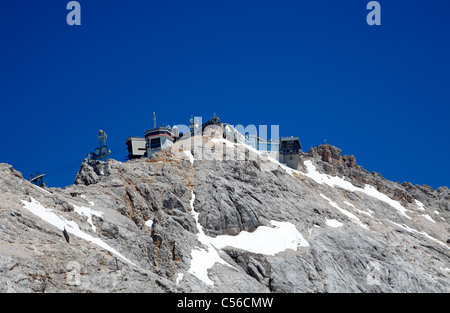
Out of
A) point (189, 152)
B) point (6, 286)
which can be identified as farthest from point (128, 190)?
point (6, 286)

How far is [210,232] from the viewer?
95625mm

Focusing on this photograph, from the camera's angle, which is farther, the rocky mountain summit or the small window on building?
the small window on building

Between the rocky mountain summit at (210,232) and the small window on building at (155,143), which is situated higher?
the small window on building at (155,143)

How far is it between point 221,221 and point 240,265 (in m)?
10.4

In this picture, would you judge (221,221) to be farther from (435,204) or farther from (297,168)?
(435,204)

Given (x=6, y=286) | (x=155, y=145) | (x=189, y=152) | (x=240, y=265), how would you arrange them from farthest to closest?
1. (x=155, y=145)
2. (x=189, y=152)
3. (x=240, y=265)
4. (x=6, y=286)

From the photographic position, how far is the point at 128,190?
92.2 metres

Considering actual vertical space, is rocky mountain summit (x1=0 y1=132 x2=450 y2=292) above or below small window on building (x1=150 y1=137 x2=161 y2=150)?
below

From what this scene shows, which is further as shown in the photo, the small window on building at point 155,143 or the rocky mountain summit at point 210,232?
the small window on building at point 155,143

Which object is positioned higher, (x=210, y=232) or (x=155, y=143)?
(x=155, y=143)

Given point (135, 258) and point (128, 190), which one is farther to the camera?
point (128, 190)

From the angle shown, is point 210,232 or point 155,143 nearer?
point 210,232

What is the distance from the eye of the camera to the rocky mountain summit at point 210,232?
212ft

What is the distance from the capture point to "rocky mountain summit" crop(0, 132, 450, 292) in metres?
64.5
